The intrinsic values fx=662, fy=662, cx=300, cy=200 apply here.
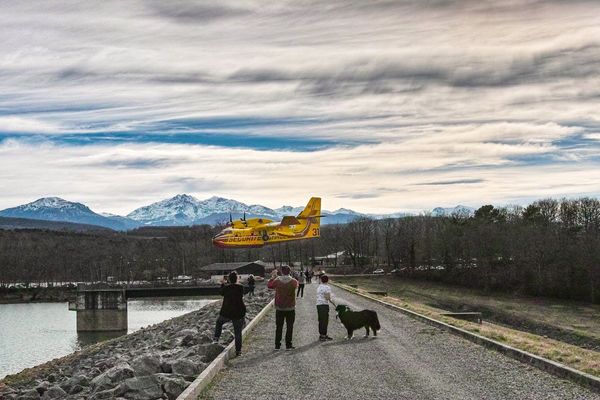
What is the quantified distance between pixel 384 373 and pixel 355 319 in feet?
21.9

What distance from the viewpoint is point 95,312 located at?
92.2 meters

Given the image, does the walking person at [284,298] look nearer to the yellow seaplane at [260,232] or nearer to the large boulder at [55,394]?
the large boulder at [55,394]

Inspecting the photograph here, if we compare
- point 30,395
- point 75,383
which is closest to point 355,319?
point 75,383

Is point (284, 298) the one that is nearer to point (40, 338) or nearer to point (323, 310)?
point (323, 310)

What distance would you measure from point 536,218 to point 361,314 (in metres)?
119

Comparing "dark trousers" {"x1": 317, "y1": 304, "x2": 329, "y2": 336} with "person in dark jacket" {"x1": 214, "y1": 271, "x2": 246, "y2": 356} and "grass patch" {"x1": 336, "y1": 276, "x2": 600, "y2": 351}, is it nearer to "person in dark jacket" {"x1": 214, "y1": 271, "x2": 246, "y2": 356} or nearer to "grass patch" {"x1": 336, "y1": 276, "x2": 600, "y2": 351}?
"person in dark jacket" {"x1": 214, "y1": 271, "x2": 246, "y2": 356}

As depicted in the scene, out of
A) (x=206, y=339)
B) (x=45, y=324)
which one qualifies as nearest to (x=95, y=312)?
(x=45, y=324)

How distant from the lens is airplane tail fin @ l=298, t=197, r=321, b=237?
99312 mm

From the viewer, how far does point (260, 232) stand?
85625 millimetres

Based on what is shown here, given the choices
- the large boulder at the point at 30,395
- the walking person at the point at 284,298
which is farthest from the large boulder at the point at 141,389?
the large boulder at the point at 30,395

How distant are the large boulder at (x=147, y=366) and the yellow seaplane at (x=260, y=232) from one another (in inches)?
2573

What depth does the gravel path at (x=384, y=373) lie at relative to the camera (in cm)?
1331

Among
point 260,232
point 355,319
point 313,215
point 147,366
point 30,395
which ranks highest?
point 313,215

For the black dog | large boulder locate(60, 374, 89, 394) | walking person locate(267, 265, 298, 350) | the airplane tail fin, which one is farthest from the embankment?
walking person locate(267, 265, 298, 350)
